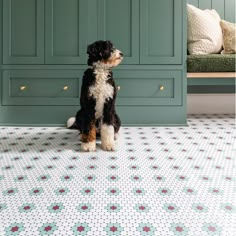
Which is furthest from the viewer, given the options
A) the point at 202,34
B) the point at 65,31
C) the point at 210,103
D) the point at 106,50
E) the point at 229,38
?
the point at 210,103

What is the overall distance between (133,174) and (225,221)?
66 centimetres

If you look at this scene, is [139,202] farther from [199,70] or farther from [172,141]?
[199,70]

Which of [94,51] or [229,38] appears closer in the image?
[94,51]

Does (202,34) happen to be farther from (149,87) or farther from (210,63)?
(149,87)

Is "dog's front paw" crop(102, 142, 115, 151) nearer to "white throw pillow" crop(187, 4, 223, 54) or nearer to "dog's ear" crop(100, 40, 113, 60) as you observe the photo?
"dog's ear" crop(100, 40, 113, 60)

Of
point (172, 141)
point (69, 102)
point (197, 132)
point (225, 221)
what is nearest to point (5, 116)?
point (69, 102)

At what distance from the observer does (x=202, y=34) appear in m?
3.38

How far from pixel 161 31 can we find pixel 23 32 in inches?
52.2

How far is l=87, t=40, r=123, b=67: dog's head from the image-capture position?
2.24 metres

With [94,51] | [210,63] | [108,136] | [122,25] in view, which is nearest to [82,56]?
[122,25]

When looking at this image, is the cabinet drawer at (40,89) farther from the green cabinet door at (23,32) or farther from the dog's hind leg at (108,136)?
the dog's hind leg at (108,136)

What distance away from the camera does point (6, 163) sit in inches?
80.7

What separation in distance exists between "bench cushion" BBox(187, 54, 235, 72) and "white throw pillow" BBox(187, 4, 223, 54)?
0.73 ft

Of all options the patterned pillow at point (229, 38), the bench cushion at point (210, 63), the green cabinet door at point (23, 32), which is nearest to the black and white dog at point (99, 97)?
the green cabinet door at point (23, 32)
